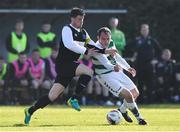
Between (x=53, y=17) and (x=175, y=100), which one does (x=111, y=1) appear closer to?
(x=53, y=17)

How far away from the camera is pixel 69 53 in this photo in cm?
1595

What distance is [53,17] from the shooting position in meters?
27.7

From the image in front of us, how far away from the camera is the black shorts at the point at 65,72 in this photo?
15805mm

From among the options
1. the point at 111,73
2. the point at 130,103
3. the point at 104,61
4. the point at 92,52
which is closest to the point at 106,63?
the point at 104,61

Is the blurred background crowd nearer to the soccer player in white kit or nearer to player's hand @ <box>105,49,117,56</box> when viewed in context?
the soccer player in white kit

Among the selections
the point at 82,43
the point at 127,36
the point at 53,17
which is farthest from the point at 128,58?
the point at 82,43

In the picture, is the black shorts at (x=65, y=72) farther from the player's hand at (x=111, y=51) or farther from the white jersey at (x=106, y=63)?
the player's hand at (x=111, y=51)

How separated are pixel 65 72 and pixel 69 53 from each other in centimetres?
40

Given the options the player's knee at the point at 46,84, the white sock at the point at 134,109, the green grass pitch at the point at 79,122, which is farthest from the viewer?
the player's knee at the point at 46,84

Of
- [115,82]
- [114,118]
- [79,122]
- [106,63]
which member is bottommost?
[79,122]

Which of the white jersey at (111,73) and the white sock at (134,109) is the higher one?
the white jersey at (111,73)

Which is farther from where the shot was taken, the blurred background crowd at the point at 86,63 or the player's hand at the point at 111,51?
the blurred background crowd at the point at 86,63

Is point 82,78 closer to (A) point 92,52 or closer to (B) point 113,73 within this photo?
(B) point 113,73

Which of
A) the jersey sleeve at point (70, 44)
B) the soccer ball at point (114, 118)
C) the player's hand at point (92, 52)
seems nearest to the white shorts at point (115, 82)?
the soccer ball at point (114, 118)
